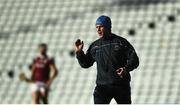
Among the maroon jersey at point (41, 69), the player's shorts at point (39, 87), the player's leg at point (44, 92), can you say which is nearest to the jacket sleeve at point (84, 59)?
the player's leg at point (44, 92)

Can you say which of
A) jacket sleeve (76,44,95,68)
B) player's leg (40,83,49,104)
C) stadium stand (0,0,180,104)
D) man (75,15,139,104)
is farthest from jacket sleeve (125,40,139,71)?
stadium stand (0,0,180,104)

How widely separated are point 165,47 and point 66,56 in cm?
264

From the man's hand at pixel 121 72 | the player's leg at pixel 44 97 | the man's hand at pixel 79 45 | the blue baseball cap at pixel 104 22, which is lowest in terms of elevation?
the player's leg at pixel 44 97

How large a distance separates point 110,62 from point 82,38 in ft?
34.3

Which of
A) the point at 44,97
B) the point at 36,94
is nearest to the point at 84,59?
the point at 44,97

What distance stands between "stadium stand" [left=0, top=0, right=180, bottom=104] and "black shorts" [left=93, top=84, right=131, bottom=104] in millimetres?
8664

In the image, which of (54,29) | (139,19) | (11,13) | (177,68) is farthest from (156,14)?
(11,13)

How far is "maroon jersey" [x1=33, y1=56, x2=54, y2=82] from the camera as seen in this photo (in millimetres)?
10234

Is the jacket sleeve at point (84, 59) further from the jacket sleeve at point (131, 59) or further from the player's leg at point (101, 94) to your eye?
the jacket sleeve at point (131, 59)

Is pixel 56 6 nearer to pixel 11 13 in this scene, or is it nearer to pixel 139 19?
pixel 11 13

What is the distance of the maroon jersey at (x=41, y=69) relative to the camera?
1023 centimetres

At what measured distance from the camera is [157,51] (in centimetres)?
1501

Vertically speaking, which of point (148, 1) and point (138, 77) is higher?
point (148, 1)

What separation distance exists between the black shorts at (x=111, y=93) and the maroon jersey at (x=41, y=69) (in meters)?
4.93
